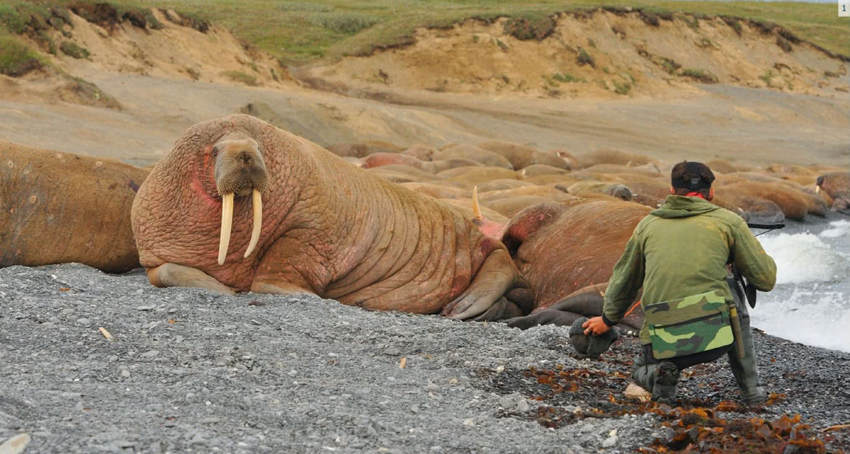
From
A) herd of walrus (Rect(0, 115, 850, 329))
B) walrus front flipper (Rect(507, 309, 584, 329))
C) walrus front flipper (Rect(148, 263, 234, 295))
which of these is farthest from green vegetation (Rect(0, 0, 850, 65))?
walrus front flipper (Rect(507, 309, 584, 329))

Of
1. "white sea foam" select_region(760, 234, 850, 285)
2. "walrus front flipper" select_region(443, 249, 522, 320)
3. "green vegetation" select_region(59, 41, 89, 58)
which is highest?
"walrus front flipper" select_region(443, 249, 522, 320)

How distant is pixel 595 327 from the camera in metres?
4.55

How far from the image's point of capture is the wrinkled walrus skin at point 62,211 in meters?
6.83

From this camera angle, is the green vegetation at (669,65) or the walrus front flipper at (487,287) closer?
the walrus front flipper at (487,287)

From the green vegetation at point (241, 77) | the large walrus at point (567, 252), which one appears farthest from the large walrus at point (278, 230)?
the green vegetation at point (241, 77)

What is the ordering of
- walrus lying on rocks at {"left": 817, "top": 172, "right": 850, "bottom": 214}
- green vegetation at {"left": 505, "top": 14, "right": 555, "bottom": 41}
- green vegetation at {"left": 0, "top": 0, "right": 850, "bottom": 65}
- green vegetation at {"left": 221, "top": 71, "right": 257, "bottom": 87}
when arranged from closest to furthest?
walrus lying on rocks at {"left": 817, "top": 172, "right": 850, "bottom": 214} < green vegetation at {"left": 221, "top": 71, "right": 257, "bottom": 87} < green vegetation at {"left": 0, "top": 0, "right": 850, "bottom": 65} < green vegetation at {"left": 505, "top": 14, "right": 555, "bottom": 41}

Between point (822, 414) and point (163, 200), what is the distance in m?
4.22

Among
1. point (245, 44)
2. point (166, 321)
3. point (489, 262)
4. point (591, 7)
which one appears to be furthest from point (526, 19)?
point (166, 321)

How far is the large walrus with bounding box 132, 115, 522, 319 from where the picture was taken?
20.4 feet

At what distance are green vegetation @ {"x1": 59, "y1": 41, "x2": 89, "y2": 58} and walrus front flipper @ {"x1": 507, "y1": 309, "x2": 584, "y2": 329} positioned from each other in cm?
1926

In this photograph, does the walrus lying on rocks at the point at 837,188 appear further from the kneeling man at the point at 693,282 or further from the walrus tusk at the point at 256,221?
the kneeling man at the point at 693,282

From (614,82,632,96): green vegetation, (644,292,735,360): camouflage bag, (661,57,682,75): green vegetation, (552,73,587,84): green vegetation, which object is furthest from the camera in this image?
(661,57,682,75): green vegetation

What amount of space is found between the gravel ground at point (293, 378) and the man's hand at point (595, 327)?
0.27 meters

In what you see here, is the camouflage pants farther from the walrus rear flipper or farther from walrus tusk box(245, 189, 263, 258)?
walrus tusk box(245, 189, 263, 258)
